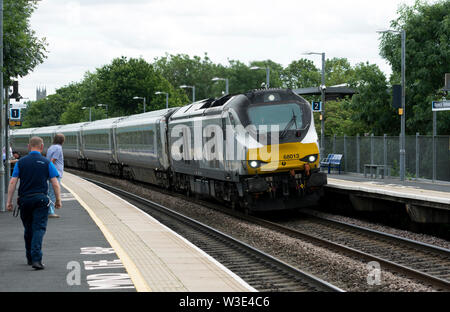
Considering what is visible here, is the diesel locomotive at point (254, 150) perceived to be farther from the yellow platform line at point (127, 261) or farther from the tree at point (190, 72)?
the tree at point (190, 72)

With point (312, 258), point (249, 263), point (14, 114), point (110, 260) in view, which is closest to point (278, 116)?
point (312, 258)

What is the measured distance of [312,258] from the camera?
482 inches

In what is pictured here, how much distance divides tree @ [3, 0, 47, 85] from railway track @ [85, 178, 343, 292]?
612cm

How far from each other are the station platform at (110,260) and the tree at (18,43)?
5038 millimetres

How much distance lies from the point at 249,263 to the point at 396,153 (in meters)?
20.1

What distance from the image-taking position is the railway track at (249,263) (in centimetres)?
978

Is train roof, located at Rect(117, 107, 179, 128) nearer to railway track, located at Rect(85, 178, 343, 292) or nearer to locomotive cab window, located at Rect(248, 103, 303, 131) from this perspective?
locomotive cab window, located at Rect(248, 103, 303, 131)

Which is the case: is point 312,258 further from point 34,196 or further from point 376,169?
point 376,169

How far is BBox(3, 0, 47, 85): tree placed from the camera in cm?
1805

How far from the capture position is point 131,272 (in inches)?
362

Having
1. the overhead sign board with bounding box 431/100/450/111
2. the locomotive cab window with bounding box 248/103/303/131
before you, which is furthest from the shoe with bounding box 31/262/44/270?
the overhead sign board with bounding box 431/100/450/111

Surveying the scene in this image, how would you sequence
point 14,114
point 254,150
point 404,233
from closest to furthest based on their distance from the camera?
point 404,233 < point 254,150 < point 14,114
